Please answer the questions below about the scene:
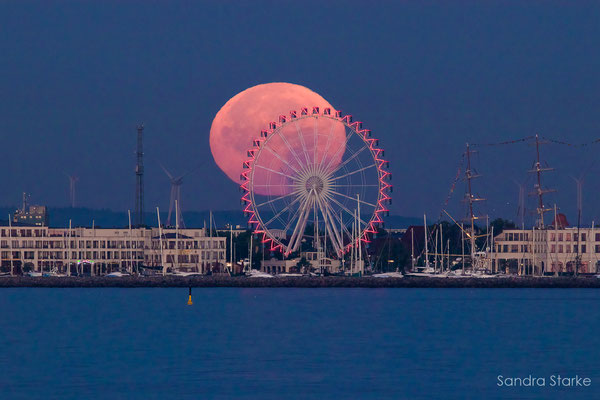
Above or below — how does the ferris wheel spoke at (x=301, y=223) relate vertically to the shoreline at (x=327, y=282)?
above

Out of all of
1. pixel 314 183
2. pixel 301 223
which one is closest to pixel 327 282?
pixel 301 223
